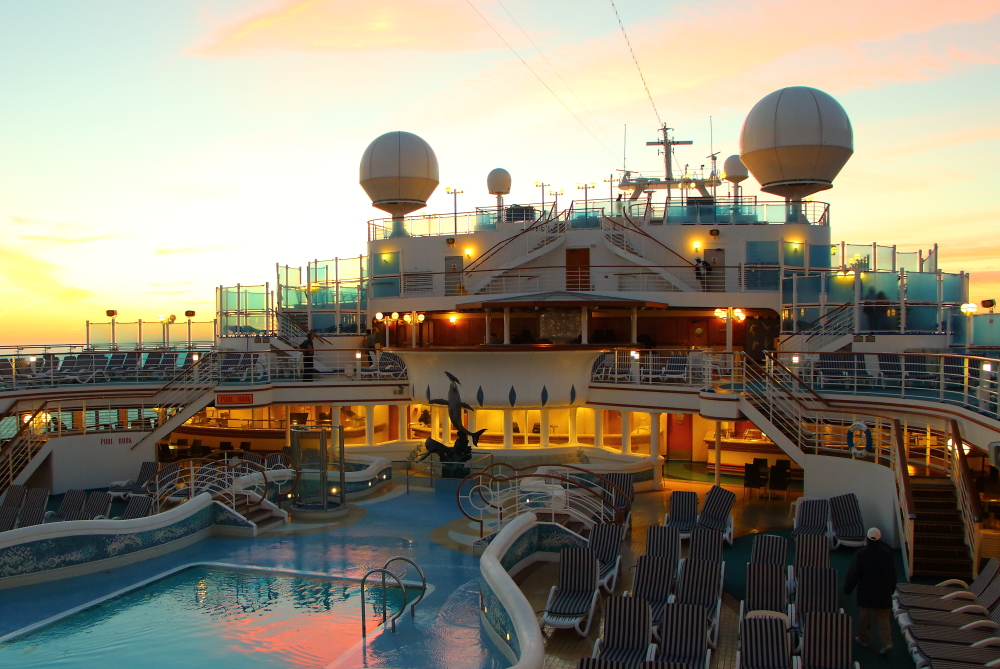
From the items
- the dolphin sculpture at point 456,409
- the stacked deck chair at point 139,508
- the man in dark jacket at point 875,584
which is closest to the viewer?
the man in dark jacket at point 875,584

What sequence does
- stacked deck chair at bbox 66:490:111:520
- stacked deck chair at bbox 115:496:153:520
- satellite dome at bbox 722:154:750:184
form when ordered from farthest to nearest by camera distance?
satellite dome at bbox 722:154:750:184, stacked deck chair at bbox 115:496:153:520, stacked deck chair at bbox 66:490:111:520

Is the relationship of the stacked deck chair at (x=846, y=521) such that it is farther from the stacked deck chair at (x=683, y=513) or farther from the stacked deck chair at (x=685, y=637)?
the stacked deck chair at (x=685, y=637)

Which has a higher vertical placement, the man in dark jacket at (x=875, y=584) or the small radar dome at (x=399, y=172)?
the small radar dome at (x=399, y=172)

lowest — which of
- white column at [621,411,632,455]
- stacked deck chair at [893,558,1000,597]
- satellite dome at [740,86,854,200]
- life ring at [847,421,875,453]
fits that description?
stacked deck chair at [893,558,1000,597]

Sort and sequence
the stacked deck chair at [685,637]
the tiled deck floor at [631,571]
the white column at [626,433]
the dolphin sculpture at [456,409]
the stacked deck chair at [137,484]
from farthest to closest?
the white column at [626,433] < the dolphin sculpture at [456,409] < the stacked deck chair at [137,484] < the tiled deck floor at [631,571] < the stacked deck chair at [685,637]

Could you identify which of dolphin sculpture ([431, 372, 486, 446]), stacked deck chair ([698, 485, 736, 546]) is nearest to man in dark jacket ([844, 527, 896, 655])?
stacked deck chair ([698, 485, 736, 546])

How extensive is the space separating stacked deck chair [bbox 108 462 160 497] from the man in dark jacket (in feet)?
55.2

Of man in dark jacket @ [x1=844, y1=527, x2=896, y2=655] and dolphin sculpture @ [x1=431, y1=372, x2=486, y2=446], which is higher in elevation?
dolphin sculpture @ [x1=431, y1=372, x2=486, y2=446]

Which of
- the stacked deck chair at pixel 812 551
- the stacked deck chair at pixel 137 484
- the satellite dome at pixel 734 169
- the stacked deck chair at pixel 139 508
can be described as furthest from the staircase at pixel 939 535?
the satellite dome at pixel 734 169

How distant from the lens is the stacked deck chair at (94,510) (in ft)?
53.3

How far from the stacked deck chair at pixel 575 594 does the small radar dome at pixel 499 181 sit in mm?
25979

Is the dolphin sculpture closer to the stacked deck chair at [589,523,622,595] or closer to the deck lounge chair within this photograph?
the stacked deck chair at [589,523,622,595]

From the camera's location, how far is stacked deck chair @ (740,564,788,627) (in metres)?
10.8

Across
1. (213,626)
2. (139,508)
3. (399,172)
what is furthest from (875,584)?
(399,172)
